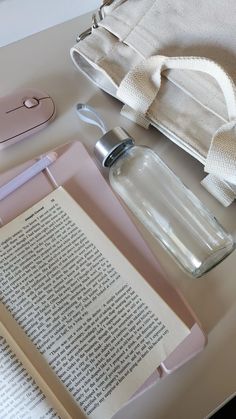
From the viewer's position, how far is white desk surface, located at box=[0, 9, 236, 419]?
0.41 meters

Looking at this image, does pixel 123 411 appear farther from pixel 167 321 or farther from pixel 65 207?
pixel 65 207

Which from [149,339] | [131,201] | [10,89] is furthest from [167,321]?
[10,89]

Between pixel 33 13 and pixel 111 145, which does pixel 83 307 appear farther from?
pixel 33 13

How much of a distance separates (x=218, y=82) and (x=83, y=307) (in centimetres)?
30

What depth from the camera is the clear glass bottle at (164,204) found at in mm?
478

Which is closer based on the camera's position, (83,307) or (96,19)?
(83,307)

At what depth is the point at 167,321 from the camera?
17.0 inches

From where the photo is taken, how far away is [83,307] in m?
0.43

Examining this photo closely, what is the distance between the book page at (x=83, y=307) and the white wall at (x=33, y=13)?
11.7 inches

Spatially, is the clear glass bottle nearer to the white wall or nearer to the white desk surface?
Result: the white desk surface

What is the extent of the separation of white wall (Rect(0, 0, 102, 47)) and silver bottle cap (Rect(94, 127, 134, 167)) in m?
0.24

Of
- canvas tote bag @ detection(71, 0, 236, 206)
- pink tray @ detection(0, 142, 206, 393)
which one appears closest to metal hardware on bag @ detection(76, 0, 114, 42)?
canvas tote bag @ detection(71, 0, 236, 206)

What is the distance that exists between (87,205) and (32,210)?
61 mm

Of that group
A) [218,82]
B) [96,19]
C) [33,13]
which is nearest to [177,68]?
[218,82]
